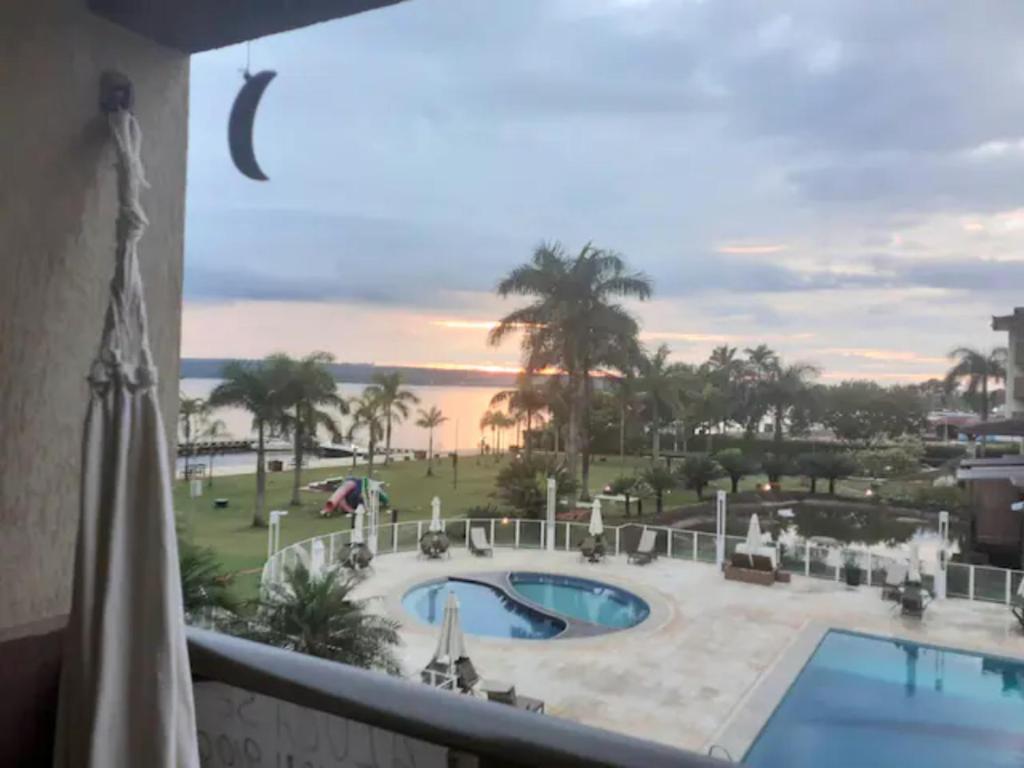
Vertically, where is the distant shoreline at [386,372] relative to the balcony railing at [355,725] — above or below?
above

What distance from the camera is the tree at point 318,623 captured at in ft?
21.9

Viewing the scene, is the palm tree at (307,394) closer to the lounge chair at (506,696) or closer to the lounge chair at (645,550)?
the lounge chair at (645,550)

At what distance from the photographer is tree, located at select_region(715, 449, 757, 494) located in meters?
26.6

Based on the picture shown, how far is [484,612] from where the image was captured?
464 inches

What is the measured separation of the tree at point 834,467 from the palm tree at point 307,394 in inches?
656

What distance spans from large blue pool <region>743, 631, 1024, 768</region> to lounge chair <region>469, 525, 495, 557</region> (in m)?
6.25

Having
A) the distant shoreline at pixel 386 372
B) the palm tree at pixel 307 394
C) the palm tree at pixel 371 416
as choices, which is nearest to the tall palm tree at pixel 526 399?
the distant shoreline at pixel 386 372

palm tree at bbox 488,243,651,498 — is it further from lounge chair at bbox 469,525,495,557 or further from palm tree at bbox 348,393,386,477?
lounge chair at bbox 469,525,495,557

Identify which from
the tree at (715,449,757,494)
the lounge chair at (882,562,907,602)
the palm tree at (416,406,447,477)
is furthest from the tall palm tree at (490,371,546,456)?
the lounge chair at (882,562,907,602)

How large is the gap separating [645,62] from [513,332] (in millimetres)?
8383

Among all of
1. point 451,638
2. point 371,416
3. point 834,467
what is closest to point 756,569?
point 451,638

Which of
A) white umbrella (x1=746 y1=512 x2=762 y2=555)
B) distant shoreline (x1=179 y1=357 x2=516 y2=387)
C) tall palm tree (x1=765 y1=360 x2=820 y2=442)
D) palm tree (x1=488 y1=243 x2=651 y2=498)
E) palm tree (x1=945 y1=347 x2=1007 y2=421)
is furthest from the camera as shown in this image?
tall palm tree (x1=765 y1=360 x2=820 y2=442)

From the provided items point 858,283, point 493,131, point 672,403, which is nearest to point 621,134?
point 493,131

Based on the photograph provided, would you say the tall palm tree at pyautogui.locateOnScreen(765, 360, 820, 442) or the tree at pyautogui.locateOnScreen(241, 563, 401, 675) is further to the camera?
the tall palm tree at pyautogui.locateOnScreen(765, 360, 820, 442)
